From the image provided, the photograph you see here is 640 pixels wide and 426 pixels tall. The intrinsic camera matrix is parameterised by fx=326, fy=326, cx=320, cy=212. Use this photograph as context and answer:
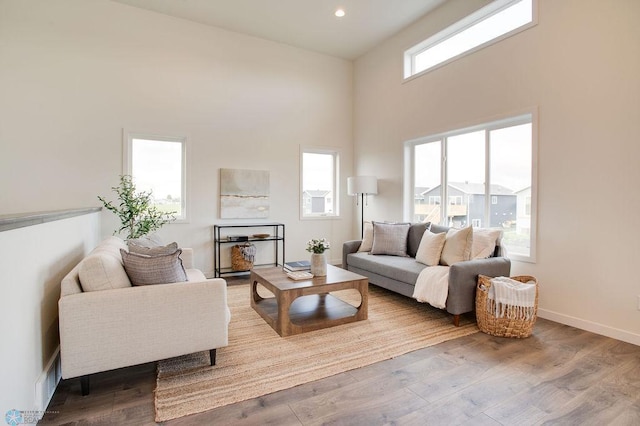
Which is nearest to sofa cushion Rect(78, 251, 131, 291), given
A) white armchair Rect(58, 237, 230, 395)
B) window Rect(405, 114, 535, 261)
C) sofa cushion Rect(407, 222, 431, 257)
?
white armchair Rect(58, 237, 230, 395)

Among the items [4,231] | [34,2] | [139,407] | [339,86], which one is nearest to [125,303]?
[139,407]

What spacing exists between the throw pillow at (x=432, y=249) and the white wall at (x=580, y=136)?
33.5 inches

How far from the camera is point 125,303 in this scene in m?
1.98

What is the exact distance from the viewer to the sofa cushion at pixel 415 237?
429 cm

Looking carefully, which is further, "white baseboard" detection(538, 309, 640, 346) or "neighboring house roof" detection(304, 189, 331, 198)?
"neighboring house roof" detection(304, 189, 331, 198)

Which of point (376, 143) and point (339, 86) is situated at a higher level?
point (339, 86)

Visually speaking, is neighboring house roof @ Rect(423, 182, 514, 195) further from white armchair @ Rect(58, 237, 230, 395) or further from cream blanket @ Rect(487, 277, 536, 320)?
white armchair @ Rect(58, 237, 230, 395)

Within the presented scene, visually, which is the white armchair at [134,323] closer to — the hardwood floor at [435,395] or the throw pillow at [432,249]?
the hardwood floor at [435,395]

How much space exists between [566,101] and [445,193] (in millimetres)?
1799

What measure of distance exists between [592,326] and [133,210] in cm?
520

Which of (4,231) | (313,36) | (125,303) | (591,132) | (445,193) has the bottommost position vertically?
(125,303)

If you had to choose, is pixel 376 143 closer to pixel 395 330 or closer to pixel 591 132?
pixel 591 132

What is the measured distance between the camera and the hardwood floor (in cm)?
179

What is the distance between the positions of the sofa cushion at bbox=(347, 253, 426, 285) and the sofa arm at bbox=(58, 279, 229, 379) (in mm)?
2040
